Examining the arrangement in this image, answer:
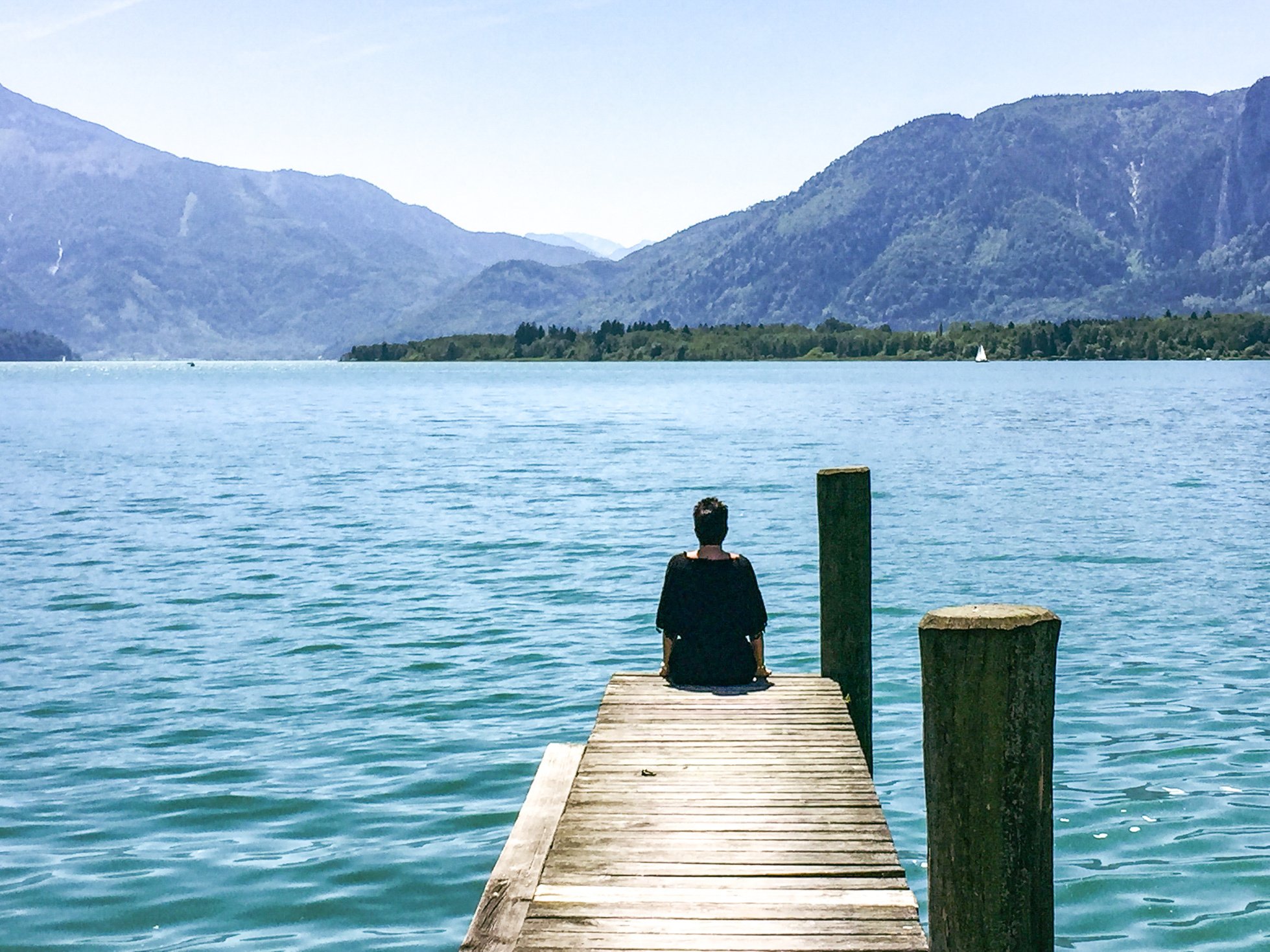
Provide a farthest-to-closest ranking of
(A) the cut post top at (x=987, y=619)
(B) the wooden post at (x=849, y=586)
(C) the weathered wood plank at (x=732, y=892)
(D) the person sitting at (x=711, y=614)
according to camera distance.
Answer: (B) the wooden post at (x=849, y=586) → (D) the person sitting at (x=711, y=614) → (C) the weathered wood plank at (x=732, y=892) → (A) the cut post top at (x=987, y=619)

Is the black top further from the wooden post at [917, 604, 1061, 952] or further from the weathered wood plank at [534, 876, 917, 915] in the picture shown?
the wooden post at [917, 604, 1061, 952]

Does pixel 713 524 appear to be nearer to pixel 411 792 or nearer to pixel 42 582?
pixel 411 792

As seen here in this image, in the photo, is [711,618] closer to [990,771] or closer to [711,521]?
[711,521]

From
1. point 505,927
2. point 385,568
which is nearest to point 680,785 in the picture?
point 505,927

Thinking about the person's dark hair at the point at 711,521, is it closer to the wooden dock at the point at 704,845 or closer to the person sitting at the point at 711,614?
the person sitting at the point at 711,614

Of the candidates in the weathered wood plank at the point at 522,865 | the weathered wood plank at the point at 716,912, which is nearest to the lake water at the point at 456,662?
the weathered wood plank at the point at 522,865

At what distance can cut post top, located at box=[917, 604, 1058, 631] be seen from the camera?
14.7 feet

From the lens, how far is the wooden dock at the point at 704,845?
6.40 meters

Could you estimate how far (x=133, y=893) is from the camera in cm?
997

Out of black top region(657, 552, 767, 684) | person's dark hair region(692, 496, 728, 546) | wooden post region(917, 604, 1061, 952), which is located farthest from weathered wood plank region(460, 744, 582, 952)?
wooden post region(917, 604, 1061, 952)

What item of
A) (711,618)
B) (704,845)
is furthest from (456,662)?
(704,845)

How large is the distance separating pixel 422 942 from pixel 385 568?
18.2 m

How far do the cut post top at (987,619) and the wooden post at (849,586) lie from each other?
639 cm

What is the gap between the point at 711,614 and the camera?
10695 millimetres
